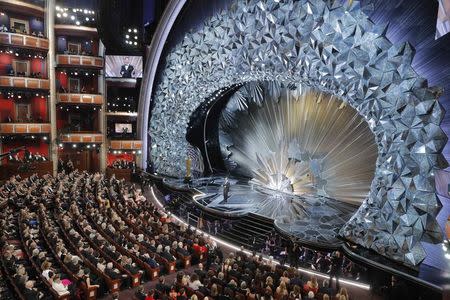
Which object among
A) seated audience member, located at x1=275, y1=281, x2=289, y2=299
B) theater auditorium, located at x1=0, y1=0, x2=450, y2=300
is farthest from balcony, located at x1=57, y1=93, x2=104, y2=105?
seated audience member, located at x1=275, y1=281, x2=289, y2=299

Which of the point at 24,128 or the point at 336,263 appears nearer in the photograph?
the point at 336,263

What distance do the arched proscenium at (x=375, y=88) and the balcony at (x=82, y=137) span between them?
50.7ft

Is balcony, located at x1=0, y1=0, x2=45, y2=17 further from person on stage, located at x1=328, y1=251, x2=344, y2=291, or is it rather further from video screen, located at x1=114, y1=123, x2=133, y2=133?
person on stage, located at x1=328, y1=251, x2=344, y2=291

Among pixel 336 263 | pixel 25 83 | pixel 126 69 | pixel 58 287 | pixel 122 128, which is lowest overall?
pixel 336 263

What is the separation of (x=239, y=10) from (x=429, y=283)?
13.2 m

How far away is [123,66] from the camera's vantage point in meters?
28.2

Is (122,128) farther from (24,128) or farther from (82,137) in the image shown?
(24,128)

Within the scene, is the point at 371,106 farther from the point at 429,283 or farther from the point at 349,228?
the point at 429,283

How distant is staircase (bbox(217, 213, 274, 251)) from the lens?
14.7m

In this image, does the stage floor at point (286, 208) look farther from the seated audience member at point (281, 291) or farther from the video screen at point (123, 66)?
the video screen at point (123, 66)

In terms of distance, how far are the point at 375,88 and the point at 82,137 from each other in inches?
859

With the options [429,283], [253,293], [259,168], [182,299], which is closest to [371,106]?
[429,283]

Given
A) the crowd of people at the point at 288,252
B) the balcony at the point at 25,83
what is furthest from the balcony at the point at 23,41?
the crowd of people at the point at 288,252

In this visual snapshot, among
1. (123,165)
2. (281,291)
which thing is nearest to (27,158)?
(123,165)
